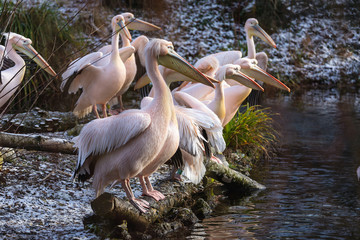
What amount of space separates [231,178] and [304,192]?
0.73 m

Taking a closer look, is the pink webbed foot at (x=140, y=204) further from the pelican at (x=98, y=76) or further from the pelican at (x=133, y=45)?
the pelican at (x=133, y=45)

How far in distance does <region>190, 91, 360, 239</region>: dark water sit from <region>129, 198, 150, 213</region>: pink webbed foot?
0.45 meters

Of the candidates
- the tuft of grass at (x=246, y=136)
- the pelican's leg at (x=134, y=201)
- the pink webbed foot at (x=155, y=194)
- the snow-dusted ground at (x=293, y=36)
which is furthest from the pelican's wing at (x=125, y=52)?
the snow-dusted ground at (x=293, y=36)

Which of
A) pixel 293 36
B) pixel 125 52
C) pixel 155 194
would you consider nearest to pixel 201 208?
pixel 155 194

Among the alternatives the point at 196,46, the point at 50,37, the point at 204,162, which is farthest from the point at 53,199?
the point at 196,46

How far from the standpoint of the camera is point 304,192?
5.45m

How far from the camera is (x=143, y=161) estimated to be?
4.03 metres

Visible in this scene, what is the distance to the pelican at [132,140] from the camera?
3975mm

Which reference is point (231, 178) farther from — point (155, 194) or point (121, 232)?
point (121, 232)

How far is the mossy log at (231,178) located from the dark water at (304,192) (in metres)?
0.14

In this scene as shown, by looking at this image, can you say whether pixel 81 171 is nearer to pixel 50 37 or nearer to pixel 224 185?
pixel 224 185

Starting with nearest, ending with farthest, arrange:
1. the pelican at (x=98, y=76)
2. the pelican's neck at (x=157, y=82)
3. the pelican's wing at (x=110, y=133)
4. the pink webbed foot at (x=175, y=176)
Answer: the pelican's wing at (x=110, y=133) → the pelican's neck at (x=157, y=82) → the pink webbed foot at (x=175, y=176) → the pelican at (x=98, y=76)

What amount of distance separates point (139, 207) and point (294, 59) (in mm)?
11553

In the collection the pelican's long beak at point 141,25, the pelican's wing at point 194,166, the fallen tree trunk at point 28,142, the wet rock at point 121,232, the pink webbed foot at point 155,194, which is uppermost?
the pelican's long beak at point 141,25
